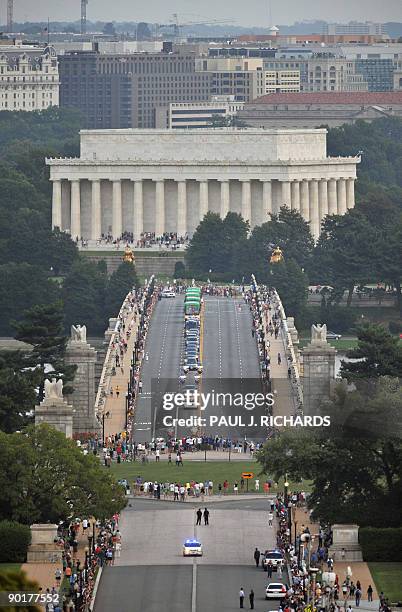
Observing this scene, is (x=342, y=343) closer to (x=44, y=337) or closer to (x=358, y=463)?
(x=44, y=337)

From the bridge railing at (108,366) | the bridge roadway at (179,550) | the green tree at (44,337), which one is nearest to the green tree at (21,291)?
the bridge railing at (108,366)

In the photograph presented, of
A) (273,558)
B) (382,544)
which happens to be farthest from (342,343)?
(273,558)

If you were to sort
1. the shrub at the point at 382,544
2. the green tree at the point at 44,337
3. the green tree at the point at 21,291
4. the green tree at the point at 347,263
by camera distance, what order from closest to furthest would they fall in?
the shrub at the point at 382,544 → the green tree at the point at 44,337 → the green tree at the point at 21,291 → the green tree at the point at 347,263

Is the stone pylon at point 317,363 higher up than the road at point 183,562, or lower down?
higher up

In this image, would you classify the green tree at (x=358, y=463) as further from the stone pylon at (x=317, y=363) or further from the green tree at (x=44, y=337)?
the green tree at (x=44, y=337)

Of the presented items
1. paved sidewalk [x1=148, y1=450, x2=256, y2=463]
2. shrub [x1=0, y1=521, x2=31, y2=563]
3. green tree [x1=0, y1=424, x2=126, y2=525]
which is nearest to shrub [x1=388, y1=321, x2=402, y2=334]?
paved sidewalk [x1=148, y1=450, x2=256, y2=463]

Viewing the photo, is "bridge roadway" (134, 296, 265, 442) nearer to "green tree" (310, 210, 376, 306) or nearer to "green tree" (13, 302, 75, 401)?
"green tree" (13, 302, 75, 401)

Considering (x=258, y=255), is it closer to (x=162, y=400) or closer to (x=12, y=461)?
(x=162, y=400)
